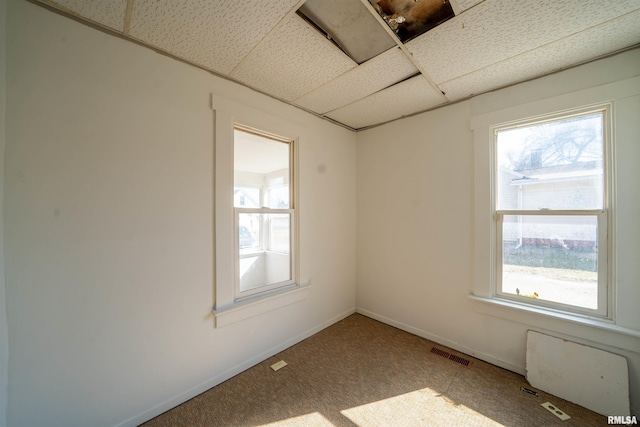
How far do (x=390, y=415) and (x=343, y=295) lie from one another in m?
1.52

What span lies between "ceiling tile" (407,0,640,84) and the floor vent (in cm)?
261

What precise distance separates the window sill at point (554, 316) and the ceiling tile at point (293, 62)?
243 centimetres

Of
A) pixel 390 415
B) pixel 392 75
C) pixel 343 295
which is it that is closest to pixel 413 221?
pixel 343 295

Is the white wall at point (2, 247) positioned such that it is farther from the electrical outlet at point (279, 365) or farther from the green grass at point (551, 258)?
the green grass at point (551, 258)

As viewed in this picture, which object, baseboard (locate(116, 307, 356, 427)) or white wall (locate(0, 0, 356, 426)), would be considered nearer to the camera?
white wall (locate(0, 0, 356, 426))

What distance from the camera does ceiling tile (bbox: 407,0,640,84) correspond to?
1.26 metres

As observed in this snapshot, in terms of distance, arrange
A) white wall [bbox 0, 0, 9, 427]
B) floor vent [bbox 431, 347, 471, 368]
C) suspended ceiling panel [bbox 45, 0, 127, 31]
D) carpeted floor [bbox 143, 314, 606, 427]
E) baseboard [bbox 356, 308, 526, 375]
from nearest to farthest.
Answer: white wall [bbox 0, 0, 9, 427] → suspended ceiling panel [bbox 45, 0, 127, 31] → carpeted floor [bbox 143, 314, 606, 427] → baseboard [bbox 356, 308, 526, 375] → floor vent [bbox 431, 347, 471, 368]

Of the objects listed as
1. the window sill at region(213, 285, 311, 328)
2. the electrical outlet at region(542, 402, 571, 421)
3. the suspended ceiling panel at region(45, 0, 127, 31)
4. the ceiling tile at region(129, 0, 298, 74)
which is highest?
the ceiling tile at region(129, 0, 298, 74)

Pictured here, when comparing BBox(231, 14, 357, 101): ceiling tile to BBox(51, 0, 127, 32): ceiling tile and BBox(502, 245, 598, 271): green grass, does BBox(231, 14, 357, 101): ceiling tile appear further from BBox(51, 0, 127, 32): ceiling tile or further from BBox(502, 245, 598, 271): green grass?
BBox(502, 245, 598, 271): green grass

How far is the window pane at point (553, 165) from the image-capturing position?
177 cm

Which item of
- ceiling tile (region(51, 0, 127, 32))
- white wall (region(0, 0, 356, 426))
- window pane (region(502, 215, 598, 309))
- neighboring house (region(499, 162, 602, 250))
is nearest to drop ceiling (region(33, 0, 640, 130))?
ceiling tile (region(51, 0, 127, 32))

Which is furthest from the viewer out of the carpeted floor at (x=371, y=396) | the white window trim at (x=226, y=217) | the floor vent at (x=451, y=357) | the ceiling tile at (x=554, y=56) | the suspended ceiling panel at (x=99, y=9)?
the floor vent at (x=451, y=357)

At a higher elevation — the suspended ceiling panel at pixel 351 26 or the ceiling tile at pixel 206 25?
the suspended ceiling panel at pixel 351 26

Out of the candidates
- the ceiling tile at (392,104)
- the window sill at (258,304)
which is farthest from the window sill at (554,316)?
the ceiling tile at (392,104)
